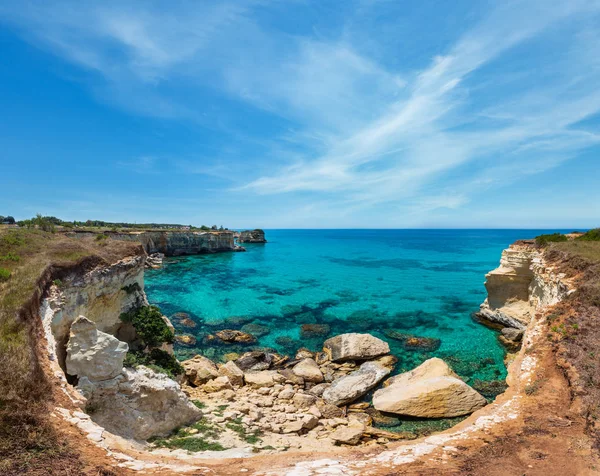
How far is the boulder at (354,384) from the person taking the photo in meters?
16.6

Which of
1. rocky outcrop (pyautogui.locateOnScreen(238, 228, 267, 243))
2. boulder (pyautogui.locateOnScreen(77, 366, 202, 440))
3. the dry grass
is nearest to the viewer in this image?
the dry grass

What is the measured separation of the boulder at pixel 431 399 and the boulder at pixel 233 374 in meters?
7.73

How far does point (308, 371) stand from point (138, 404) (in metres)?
10.4

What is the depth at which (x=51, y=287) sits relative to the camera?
46.2ft

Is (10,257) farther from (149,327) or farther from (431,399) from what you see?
(431,399)

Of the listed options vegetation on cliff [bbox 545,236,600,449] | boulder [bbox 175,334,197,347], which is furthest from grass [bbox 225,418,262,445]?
boulder [bbox 175,334,197,347]

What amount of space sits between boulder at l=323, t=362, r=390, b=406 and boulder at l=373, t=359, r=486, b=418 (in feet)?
3.23

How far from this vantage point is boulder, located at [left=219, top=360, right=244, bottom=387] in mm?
18047

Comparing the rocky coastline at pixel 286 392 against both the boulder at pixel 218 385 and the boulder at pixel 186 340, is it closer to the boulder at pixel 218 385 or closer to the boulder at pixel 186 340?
the boulder at pixel 218 385

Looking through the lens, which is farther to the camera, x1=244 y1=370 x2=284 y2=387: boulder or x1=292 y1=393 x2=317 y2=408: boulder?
x1=244 y1=370 x2=284 y2=387: boulder

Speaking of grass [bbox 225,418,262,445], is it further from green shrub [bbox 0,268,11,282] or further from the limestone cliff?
the limestone cliff

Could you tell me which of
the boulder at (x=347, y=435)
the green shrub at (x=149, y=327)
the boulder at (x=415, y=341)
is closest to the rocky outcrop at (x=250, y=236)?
the boulder at (x=415, y=341)

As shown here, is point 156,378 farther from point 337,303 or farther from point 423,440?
point 337,303

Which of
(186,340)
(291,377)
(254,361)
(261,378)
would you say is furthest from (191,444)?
(186,340)
